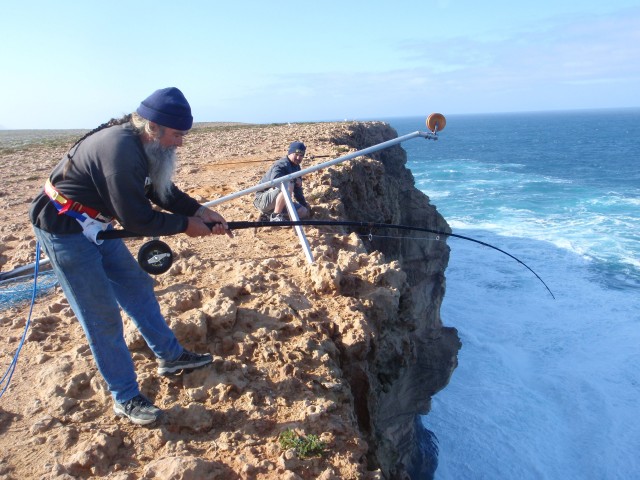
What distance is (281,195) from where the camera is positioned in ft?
22.2

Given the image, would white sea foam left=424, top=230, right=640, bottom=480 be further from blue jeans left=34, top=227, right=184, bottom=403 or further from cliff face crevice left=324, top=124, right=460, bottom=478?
blue jeans left=34, top=227, right=184, bottom=403

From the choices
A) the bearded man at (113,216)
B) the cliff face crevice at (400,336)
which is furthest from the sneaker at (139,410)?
the cliff face crevice at (400,336)

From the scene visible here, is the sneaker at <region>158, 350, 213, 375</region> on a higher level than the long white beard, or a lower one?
lower

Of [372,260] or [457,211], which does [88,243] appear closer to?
[372,260]

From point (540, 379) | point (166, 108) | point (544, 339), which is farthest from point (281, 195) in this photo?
point (544, 339)

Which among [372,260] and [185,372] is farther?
[372,260]

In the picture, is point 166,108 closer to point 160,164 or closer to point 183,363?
point 160,164

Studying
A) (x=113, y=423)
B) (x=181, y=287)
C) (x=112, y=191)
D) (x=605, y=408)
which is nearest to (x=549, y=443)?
(x=605, y=408)

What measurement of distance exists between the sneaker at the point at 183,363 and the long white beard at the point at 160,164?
1234 millimetres

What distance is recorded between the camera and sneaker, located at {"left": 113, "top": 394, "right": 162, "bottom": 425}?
10.5ft

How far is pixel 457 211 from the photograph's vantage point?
3225 cm

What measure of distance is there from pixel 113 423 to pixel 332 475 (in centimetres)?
148

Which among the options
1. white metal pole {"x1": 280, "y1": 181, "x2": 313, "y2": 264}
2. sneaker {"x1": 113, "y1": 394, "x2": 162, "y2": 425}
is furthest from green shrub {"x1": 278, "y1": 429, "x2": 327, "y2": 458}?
white metal pole {"x1": 280, "y1": 181, "x2": 313, "y2": 264}

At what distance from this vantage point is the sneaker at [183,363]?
12.0ft
